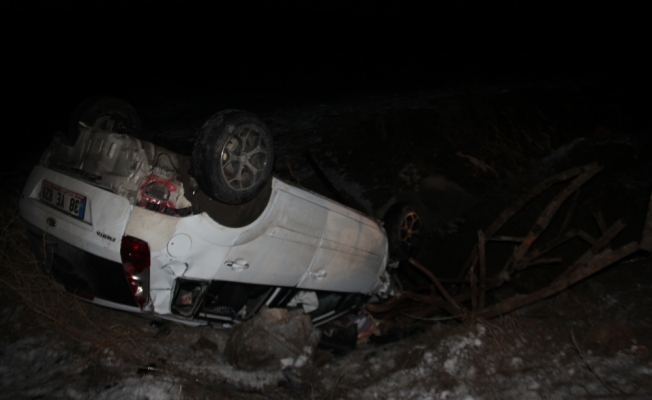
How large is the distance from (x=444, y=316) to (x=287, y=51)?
460 inches

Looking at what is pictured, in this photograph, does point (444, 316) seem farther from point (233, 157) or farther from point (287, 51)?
point (287, 51)

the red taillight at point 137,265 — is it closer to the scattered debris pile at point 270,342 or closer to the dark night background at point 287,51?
the scattered debris pile at point 270,342

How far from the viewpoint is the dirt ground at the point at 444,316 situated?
296 cm

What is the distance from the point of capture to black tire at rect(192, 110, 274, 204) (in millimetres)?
2502

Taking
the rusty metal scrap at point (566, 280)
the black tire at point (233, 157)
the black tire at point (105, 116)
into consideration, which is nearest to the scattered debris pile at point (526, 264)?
the rusty metal scrap at point (566, 280)

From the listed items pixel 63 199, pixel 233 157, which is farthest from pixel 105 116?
pixel 233 157

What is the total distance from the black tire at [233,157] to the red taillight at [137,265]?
0.51 metres

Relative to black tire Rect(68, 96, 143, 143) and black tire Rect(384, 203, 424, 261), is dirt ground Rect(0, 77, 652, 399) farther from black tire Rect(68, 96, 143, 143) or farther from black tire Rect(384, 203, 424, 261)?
black tire Rect(68, 96, 143, 143)

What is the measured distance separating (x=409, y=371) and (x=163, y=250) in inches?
78.2

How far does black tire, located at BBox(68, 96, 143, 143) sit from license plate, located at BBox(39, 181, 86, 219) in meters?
0.55

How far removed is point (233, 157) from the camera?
2.71 metres

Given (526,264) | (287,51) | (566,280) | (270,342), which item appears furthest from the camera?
(287,51)

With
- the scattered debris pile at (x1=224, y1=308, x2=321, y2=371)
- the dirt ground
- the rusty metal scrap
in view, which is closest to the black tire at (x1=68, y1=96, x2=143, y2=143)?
the dirt ground

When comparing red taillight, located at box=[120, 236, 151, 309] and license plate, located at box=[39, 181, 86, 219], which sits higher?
license plate, located at box=[39, 181, 86, 219]
